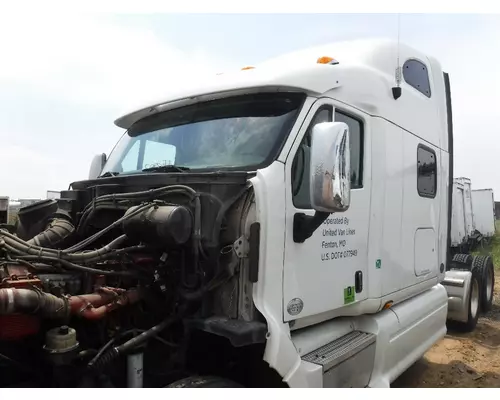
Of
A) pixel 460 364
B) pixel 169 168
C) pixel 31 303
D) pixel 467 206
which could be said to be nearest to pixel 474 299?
pixel 460 364

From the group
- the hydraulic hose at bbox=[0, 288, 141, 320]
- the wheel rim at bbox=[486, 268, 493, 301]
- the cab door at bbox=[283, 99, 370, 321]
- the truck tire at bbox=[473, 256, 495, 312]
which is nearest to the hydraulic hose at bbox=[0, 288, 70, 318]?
the hydraulic hose at bbox=[0, 288, 141, 320]

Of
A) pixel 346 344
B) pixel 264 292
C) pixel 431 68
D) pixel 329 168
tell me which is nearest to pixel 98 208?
pixel 264 292

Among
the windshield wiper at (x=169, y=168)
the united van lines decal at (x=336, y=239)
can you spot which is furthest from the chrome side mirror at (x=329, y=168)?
the windshield wiper at (x=169, y=168)

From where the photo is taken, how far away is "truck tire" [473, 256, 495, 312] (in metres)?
8.49

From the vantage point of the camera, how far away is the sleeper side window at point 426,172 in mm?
4961

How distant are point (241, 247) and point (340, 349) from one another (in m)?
1.33

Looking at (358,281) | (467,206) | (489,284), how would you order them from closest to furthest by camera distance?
(358,281) < (489,284) < (467,206)

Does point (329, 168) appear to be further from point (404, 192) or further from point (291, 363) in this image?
point (404, 192)

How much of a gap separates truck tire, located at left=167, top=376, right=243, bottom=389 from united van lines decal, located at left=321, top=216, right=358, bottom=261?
3.69 feet

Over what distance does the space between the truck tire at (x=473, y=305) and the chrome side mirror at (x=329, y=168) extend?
5.86m

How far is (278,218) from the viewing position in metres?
3.08

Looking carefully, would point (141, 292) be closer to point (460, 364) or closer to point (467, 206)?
point (460, 364)

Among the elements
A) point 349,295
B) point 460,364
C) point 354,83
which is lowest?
point 460,364

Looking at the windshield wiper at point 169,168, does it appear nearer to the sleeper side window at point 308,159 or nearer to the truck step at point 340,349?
the sleeper side window at point 308,159
